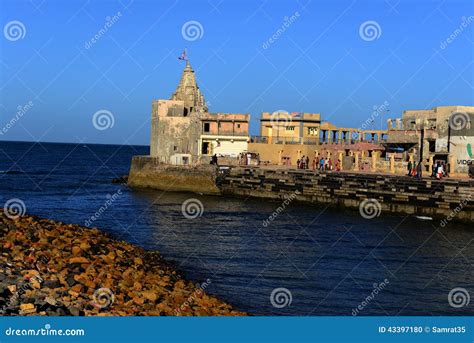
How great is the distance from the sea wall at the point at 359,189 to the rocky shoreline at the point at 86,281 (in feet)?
68.8

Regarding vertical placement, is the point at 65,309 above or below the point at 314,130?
below

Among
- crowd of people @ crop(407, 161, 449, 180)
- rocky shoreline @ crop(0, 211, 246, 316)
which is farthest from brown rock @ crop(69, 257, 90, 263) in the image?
crowd of people @ crop(407, 161, 449, 180)

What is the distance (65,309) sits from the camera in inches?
550

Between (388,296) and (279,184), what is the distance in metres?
30.1

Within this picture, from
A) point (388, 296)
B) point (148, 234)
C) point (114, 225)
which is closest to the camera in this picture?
point (388, 296)

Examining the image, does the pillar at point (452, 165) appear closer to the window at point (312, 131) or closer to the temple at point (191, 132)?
the window at point (312, 131)

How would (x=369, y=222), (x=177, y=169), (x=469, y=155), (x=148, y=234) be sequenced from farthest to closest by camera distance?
(x=177, y=169)
(x=469, y=155)
(x=369, y=222)
(x=148, y=234)

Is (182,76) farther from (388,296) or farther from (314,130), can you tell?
(388,296)

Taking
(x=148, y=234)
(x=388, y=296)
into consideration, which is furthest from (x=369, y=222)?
A: (x=388, y=296)

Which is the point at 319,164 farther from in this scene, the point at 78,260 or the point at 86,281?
the point at 86,281

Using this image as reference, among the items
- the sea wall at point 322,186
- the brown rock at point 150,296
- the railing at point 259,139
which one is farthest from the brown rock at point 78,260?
the railing at point 259,139

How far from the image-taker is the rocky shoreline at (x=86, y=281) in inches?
573

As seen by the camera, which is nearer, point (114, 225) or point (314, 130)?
point (114, 225)

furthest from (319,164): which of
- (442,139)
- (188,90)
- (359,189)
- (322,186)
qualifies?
(188,90)
